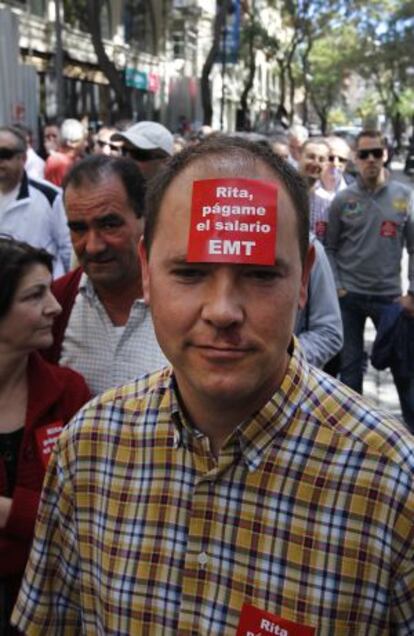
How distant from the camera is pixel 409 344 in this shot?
16.9 ft

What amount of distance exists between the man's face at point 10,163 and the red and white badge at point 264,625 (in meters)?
4.71

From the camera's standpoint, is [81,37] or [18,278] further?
[81,37]

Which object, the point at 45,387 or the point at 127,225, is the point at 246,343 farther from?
the point at 127,225

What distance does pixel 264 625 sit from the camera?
50.5 inches

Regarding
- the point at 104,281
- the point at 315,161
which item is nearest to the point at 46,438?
the point at 104,281

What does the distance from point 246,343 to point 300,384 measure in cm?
17

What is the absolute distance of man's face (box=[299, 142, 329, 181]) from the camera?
7043 mm

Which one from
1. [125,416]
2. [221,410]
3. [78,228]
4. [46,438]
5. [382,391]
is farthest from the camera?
[382,391]

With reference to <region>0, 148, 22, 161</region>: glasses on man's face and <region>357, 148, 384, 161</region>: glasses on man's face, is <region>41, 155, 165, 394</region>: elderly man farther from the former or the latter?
<region>357, 148, 384, 161</region>: glasses on man's face

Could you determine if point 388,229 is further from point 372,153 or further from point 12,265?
point 12,265

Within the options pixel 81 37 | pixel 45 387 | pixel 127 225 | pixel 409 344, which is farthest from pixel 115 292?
pixel 81 37

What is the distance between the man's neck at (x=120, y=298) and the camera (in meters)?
2.56

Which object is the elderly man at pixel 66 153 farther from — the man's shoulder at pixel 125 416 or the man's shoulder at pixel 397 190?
the man's shoulder at pixel 125 416

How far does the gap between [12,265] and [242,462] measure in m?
1.36
